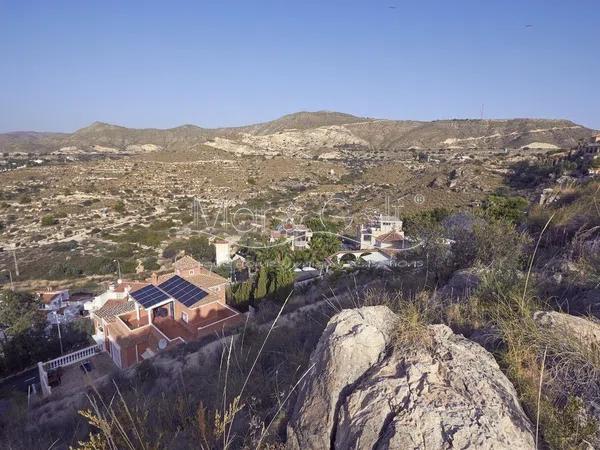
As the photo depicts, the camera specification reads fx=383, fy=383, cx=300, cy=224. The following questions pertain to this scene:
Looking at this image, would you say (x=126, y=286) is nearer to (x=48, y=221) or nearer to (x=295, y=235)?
(x=295, y=235)

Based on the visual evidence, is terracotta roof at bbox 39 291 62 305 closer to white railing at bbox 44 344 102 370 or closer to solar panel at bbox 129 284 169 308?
white railing at bbox 44 344 102 370

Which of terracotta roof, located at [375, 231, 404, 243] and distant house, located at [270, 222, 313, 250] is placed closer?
terracotta roof, located at [375, 231, 404, 243]

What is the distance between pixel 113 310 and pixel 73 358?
1892 millimetres

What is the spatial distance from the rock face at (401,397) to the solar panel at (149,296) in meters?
11.9

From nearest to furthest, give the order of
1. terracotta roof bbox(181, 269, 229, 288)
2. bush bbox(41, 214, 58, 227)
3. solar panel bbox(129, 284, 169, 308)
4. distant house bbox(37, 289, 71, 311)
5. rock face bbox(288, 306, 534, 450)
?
rock face bbox(288, 306, 534, 450), solar panel bbox(129, 284, 169, 308), terracotta roof bbox(181, 269, 229, 288), distant house bbox(37, 289, 71, 311), bush bbox(41, 214, 58, 227)

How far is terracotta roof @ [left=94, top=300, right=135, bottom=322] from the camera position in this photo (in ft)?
42.8

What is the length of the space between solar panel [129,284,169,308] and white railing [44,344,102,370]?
2.00 metres

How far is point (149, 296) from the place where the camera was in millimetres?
13508

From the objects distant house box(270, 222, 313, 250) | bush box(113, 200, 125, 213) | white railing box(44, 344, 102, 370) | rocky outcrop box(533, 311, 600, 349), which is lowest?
white railing box(44, 344, 102, 370)

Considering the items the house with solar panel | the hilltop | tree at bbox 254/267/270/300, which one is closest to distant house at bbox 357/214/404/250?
tree at bbox 254/267/270/300

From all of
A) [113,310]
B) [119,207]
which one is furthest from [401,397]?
[119,207]

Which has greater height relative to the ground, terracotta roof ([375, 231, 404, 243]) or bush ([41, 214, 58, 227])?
terracotta roof ([375, 231, 404, 243])

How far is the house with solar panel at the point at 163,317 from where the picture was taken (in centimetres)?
1156

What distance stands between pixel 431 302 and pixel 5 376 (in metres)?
14.8
